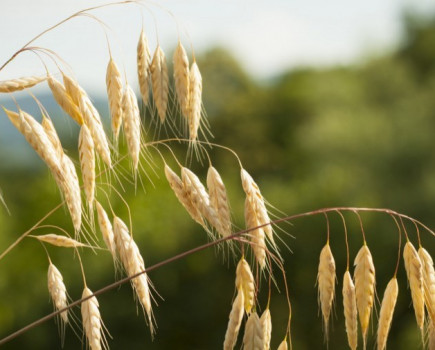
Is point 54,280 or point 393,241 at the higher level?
point 54,280

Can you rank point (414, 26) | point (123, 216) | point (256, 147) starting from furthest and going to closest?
point (414, 26)
point (256, 147)
point (123, 216)

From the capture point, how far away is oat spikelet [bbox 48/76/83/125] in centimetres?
186

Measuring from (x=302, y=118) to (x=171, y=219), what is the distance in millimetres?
20529

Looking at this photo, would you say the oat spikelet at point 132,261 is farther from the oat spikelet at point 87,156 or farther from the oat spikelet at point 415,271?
the oat spikelet at point 415,271

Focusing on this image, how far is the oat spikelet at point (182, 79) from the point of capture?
1908 millimetres

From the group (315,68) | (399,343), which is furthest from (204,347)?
(315,68)

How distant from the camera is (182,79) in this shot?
1.98m

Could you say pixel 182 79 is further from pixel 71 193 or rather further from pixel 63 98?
pixel 71 193

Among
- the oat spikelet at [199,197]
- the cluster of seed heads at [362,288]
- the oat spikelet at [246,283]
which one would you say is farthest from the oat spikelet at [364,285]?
the oat spikelet at [199,197]

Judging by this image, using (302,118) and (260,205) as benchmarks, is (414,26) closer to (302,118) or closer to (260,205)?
(302,118)

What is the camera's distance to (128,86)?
1920mm

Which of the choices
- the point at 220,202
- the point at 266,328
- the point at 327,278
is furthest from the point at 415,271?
the point at 220,202

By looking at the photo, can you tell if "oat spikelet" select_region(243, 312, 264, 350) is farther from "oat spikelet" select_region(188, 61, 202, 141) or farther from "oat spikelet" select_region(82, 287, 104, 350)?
"oat spikelet" select_region(188, 61, 202, 141)

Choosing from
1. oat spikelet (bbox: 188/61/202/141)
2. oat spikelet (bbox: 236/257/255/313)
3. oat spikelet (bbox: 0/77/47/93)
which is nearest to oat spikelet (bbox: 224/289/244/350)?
oat spikelet (bbox: 236/257/255/313)
